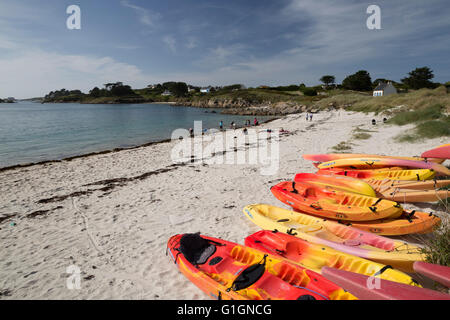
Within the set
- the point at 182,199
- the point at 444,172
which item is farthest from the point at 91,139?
the point at 444,172

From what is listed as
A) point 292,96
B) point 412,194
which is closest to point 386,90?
point 292,96

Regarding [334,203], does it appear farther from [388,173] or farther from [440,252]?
[388,173]

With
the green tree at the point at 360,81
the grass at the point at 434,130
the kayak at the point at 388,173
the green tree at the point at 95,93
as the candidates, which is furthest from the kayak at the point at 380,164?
the green tree at the point at 95,93

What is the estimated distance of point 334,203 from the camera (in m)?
5.92

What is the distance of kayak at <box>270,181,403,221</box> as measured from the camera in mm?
5009

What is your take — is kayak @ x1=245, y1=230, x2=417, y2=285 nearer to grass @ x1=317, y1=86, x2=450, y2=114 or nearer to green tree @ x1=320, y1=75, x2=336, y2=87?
grass @ x1=317, y1=86, x2=450, y2=114

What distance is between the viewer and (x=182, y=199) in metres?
Answer: 7.88

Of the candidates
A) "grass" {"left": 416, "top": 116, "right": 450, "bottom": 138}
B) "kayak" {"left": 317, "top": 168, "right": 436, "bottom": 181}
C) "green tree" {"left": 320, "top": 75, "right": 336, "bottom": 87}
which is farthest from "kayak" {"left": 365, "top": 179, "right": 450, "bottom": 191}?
"green tree" {"left": 320, "top": 75, "right": 336, "bottom": 87}

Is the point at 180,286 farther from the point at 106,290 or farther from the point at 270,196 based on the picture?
the point at 270,196

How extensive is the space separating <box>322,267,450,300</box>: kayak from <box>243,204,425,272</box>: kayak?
122 centimetres

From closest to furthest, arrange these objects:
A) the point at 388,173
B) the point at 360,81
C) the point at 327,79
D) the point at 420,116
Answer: the point at 388,173 < the point at 420,116 < the point at 360,81 < the point at 327,79

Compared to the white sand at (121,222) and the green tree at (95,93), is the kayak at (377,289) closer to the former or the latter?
the white sand at (121,222)

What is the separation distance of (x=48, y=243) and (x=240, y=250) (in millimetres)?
5004

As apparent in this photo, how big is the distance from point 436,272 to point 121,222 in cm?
674
